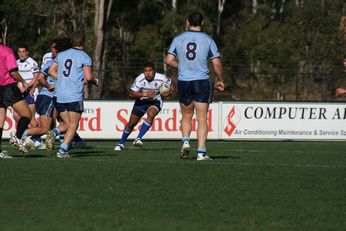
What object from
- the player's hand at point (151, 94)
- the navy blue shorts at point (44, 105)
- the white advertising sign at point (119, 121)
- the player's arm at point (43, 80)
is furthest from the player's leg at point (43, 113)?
the white advertising sign at point (119, 121)

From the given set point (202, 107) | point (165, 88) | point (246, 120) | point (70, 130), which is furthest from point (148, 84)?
point (246, 120)

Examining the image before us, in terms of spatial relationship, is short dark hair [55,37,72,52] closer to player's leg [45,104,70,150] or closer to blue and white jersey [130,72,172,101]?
player's leg [45,104,70,150]

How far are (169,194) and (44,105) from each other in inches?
347

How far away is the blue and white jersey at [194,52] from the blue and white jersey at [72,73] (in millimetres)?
1352

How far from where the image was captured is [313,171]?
12594mm

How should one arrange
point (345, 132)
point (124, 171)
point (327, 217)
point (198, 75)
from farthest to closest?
point (345, 132) < point (198, 75) < point (124, 171) < point (327, 217)

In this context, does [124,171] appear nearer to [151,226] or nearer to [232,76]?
[151,226]

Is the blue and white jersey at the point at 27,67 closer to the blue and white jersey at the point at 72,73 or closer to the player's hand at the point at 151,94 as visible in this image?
the player's hand at the point at 151,94

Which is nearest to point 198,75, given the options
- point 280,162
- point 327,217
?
point 280,162

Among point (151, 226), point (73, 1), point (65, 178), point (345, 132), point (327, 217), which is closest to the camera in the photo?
point (151, 226)

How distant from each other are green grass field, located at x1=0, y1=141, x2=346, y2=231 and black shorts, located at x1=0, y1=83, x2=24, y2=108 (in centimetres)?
86

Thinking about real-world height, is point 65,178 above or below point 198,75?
below

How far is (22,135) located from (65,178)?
4545mm

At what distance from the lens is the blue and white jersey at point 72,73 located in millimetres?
14289
